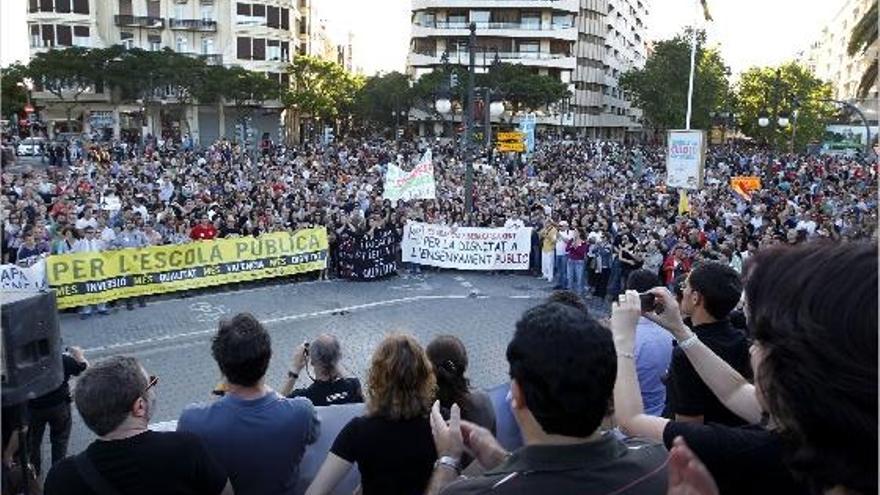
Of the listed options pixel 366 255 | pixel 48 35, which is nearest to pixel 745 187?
pixel 366 255

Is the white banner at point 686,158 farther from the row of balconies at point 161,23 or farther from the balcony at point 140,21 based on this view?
the balcony at point 140,21

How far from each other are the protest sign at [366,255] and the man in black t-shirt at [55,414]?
10.6m

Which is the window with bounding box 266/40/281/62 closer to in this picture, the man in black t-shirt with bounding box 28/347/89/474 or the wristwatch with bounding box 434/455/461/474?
the man in black t-shirt with bounding box 28/347/89/474

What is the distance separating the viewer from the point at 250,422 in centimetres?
341

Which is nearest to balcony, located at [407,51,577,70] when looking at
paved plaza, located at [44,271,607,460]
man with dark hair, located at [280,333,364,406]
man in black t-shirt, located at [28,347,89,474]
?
paved plaza, located at [44,271,607,460]

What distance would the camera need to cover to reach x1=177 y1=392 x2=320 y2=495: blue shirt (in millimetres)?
3355

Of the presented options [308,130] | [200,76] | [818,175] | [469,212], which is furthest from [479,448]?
[308,130]

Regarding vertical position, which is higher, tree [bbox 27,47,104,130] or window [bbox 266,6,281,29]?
window [bbox 266,6,281,29]

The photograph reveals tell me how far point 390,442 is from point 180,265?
12.9m

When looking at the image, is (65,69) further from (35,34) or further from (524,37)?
(524,37)

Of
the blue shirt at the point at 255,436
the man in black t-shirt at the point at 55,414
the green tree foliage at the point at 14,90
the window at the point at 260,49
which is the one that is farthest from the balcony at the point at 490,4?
the blue shirt at the point at 255,436

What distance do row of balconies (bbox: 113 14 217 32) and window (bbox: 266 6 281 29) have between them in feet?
14.4

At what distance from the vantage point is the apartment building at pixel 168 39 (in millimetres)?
59219

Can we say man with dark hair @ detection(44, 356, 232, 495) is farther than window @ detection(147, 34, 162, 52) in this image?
No
